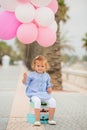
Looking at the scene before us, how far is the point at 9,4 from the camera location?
560cm

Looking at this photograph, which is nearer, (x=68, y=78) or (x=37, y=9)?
(x=37, y=9)

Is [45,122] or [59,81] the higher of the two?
[45,122]

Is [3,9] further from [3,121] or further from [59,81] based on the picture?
[59,81]

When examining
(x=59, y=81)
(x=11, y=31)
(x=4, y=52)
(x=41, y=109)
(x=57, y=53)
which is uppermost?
(x=11, y=31)

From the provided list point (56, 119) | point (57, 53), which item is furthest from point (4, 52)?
point (56, 119)

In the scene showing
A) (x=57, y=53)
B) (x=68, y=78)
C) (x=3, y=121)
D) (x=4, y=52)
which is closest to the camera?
(x=3, y=121)

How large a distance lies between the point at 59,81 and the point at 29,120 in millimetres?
7495

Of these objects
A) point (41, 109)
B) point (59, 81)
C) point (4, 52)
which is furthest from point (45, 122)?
point (4, 52)

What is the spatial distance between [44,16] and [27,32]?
34 cm

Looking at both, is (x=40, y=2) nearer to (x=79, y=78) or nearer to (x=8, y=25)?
(x=8, y=25)

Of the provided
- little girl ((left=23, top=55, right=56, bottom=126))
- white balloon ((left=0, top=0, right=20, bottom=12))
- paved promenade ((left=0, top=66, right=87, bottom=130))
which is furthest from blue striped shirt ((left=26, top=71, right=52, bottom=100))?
white balloon ((left=0, top=0, right=20, bottom=12))

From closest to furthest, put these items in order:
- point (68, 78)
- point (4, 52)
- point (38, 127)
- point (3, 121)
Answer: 1. point (38, 127)
2. point (3, 121)
3. point (68, 78)
4. point (4, 52)

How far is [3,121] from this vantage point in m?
5.82

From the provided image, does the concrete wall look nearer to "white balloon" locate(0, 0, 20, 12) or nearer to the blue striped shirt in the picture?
the blue striped shirt
